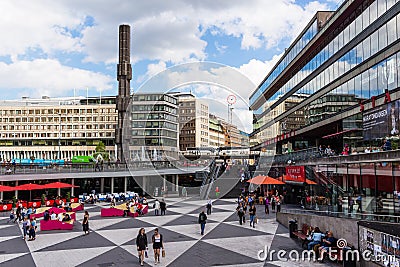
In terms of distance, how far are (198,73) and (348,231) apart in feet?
41.3

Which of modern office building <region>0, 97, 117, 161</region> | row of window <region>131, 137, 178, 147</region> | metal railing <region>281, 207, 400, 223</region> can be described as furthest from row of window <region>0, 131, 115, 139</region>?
metal railing <region>281, 207, 400, 223</region>

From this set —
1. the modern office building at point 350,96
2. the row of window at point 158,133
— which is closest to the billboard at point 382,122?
the modern office building at point 350,96

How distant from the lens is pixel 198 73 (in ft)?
78.7

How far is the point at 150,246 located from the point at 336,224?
892cm

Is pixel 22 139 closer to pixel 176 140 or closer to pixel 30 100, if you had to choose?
pixel 30 100

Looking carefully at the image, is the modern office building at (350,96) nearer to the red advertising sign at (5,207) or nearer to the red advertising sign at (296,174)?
the red advertising sign at (296,174)

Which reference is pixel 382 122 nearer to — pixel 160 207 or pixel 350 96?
pixel 350 96

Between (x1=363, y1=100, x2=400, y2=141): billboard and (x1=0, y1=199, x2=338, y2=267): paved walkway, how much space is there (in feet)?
23.7

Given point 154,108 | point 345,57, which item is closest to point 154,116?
point 154,108

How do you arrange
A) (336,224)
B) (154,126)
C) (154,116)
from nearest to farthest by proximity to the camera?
→ (336,224)
(154,116)
(154,126)

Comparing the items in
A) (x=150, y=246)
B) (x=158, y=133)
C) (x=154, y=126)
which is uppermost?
(x=154, y=126)

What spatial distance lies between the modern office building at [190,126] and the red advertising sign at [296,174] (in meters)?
59.4

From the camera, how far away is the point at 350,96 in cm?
3384

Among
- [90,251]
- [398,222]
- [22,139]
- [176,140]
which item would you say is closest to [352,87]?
[398,222]
